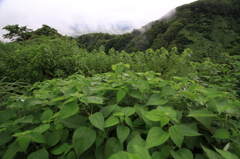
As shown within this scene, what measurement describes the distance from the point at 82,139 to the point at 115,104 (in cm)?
28

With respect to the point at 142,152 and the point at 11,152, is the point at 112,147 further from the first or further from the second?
the point at 11,152

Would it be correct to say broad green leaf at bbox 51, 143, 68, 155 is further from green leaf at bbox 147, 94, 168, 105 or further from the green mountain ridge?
the green mountain ridge

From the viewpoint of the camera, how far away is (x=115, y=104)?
0.81 meters

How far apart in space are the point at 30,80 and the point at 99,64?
5.90ft

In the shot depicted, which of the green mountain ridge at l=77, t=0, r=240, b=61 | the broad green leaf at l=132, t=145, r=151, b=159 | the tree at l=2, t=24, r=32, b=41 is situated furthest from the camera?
the green mountain ridge at l=77, t=0, r=240, b=61

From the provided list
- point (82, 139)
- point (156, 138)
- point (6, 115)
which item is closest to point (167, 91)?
point (156, 138)

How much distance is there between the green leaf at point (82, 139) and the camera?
0.58 meters

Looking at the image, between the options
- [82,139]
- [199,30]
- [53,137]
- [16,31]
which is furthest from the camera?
[199,30]

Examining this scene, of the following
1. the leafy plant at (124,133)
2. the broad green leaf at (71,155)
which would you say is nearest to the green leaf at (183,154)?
the leafy plant at (124,133)

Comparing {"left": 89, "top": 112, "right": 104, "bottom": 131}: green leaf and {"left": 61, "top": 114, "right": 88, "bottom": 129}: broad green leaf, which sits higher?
{"left": 89, "top": 112, "right": 104, "bottom": 131}: green leaf

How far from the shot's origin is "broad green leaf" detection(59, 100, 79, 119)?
2.02ft

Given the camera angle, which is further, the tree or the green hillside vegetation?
the tree

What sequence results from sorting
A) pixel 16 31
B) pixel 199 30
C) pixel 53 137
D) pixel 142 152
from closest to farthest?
pixel 142 152
pixel 53 137
pixel 16 31
pixel 199 30

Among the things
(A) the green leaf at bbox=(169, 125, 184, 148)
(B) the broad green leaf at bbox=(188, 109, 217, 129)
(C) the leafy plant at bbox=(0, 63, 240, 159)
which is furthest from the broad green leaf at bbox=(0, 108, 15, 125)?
(B) the broad green leaf at bbox=(188, 109, 217, 129)
